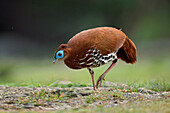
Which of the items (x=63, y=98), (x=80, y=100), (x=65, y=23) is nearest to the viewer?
(x=80, y=100)

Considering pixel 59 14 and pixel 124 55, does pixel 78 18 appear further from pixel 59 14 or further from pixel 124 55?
Result: pixel 124 55

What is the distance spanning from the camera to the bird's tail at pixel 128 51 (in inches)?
221

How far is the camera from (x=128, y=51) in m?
5.68

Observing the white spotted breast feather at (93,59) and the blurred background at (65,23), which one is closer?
the white spotted breast feather at (93,59)

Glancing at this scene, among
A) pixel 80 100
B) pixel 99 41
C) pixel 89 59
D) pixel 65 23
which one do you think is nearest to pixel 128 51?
pixel 99 41

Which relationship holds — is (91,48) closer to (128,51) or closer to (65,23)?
(128,51)

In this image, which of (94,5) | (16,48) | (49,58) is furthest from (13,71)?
(94,5)

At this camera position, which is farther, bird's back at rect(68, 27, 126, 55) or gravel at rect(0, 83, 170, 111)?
bird's back at rect(68, 27, 126, 55)

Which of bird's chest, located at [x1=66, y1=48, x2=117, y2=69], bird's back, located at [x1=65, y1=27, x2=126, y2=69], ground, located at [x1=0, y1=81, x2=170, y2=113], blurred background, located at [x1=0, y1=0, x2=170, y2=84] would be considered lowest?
ground, located at [x1=0, y1=81, x2=170, y2=113]

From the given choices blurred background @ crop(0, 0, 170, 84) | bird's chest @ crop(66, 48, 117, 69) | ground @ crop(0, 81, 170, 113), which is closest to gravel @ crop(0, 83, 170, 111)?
ground @ crop(0, 81, 170, 113)

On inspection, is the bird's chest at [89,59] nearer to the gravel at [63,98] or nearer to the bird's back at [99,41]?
the bird's back at [99,41]

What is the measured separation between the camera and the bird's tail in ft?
18.4

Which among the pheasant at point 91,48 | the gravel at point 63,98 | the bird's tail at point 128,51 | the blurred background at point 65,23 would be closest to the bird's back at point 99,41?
the pheasant at point 91,48

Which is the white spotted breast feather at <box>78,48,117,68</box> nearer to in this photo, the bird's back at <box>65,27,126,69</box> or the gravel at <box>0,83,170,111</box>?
the bird's back at <box>65,27,126,69</box>
